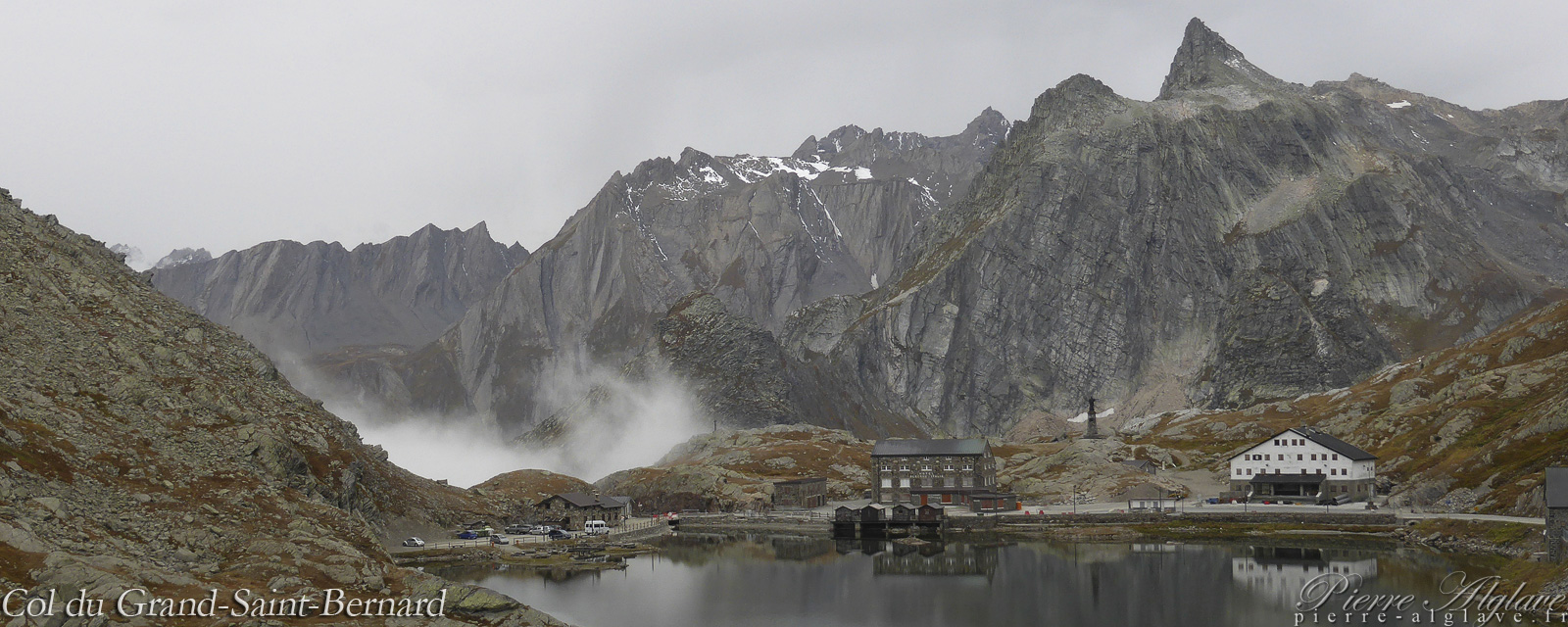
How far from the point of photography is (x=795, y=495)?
6339 inches

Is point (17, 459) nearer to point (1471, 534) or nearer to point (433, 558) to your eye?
point (433, 558)

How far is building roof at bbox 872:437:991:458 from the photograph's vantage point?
6260 inches

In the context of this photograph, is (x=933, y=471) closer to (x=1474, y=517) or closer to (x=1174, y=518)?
(x=1174, y=518)

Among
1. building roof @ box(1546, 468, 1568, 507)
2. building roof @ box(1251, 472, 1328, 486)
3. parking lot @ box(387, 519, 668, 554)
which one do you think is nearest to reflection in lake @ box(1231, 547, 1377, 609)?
building roof @ box(1546, 468, 1568, 507)

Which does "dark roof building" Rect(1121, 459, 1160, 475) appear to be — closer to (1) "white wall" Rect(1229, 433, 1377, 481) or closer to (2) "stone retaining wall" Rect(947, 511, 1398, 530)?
(1) "white wall" Rect(1229, 433, 1377, 481)

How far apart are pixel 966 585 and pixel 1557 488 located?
42.9 metres

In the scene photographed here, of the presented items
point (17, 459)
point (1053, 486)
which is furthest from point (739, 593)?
point (1053, 486)

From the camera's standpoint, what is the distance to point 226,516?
6700cm

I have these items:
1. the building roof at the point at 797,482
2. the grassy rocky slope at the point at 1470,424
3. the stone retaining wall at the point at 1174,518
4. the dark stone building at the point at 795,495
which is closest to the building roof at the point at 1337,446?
the grassy rocky slope at the point at 1470,424

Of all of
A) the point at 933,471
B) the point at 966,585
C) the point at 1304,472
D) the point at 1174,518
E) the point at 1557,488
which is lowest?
the point at 966,585

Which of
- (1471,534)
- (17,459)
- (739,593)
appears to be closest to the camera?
(17,459)

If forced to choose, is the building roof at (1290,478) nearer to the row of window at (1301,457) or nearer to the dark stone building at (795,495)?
the row of window at (1301,457)

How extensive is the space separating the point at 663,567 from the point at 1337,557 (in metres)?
62.0

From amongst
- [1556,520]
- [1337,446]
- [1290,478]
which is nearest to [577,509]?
[1290,478]
